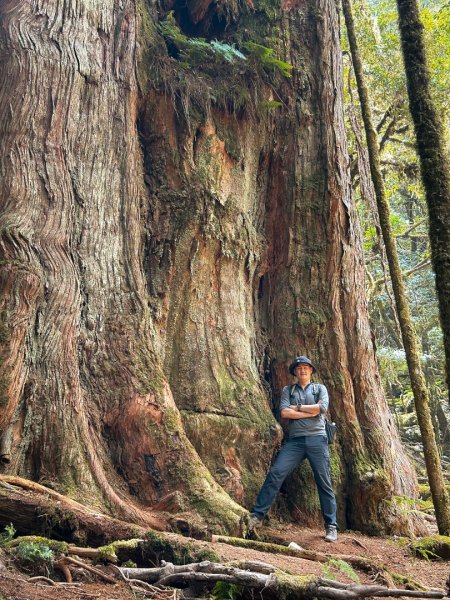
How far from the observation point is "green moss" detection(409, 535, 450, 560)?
6.77 m

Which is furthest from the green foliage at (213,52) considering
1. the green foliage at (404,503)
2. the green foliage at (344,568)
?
the green foliage at (344,568)

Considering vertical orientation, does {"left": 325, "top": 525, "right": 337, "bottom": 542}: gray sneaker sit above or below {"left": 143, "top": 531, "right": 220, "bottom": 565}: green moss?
below

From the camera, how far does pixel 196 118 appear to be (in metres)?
8.99

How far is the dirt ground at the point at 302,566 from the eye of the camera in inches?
141

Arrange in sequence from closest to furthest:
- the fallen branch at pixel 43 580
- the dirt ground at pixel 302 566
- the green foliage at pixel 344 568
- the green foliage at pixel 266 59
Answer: the dirt ground at pixel 302 566 → the fallen branch at pixel 43 580 → the green foliage at pixel 344 568 → the green foliage at pixel 266 59

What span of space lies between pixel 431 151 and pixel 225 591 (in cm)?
320

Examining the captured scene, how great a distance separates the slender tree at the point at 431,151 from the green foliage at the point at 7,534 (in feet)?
9.97

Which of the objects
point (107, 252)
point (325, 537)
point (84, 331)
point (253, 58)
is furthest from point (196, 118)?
point (325, 537)

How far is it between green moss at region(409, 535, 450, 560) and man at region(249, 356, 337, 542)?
89 cm

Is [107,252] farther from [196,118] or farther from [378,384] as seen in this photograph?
[378,384]

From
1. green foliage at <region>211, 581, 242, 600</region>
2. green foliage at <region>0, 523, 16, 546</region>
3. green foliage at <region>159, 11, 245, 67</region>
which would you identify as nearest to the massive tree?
green foliage at <region>159, 11, 245, 67</region>

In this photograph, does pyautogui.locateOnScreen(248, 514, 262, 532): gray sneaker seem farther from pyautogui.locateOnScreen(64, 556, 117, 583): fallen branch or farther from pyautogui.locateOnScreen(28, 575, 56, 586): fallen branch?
pyautogui.locateOnScreen(28, 575, 56, 586): fallen branch

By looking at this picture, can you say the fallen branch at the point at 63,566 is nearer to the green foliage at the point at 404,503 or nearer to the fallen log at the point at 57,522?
the fallen log at the point at 57,522

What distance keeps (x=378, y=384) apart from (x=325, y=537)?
8.49 feet
